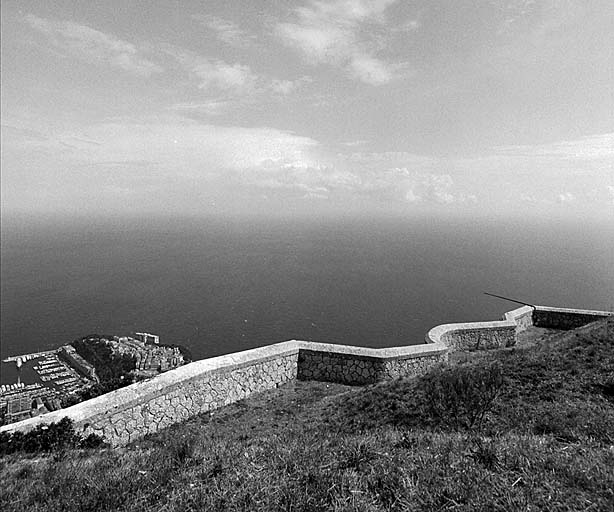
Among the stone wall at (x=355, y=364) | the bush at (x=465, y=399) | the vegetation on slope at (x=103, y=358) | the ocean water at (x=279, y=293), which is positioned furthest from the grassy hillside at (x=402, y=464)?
the ocean water at (x=279, y=293)

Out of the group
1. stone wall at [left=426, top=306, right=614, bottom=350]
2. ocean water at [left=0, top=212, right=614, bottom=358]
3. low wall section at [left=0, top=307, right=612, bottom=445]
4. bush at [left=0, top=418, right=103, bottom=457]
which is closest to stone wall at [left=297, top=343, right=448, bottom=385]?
low wall section at [left=0, top=307, right=612, bottom=445]

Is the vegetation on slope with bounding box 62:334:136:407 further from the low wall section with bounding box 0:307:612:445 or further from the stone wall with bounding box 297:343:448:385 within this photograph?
the stone wall with bounding box 297:343:448:385

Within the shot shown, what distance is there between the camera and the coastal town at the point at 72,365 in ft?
79.6

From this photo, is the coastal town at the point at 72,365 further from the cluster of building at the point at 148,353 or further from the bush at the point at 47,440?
the bush at the point at 47,440

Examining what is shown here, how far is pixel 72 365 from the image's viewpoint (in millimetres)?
33250

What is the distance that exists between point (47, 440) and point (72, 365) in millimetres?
33626

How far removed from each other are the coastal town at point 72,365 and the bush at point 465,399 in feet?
62.4

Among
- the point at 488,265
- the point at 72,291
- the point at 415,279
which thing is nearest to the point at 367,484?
the point at 415,279

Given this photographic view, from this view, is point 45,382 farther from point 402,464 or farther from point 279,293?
point 279,293

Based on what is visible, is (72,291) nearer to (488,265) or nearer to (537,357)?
(537,357)

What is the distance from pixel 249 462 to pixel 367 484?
1548 millimetres

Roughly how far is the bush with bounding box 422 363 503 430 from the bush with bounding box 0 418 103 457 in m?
6.28

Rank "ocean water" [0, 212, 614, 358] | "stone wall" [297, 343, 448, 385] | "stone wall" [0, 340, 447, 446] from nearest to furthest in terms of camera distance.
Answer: "stone wall" [0, 340, 447, 446] < "stone wall" [297, 343, 448, 385] < "ocean water" [0, 212, 614, 358]

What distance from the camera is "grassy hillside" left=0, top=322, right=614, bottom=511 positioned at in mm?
3260
